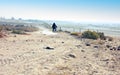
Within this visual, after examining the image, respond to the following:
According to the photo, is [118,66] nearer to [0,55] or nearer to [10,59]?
[10,59]

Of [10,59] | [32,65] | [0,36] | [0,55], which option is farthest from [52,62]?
[0,36]

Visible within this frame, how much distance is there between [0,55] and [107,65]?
7554mm

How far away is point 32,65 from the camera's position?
52.7 ft

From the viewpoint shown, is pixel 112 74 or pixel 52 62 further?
pixel 52 62

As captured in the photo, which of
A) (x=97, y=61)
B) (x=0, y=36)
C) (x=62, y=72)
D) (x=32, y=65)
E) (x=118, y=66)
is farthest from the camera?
(x=0, y=36)

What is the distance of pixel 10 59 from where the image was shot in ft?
57.5

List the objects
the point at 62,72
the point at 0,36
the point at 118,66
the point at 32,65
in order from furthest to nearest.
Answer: the point at 0,36 < the point at 118,66 < the point at 32,65 < the point at 62,72

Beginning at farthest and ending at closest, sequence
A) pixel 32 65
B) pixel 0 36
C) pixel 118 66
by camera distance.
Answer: pixel 0 36
pixel 118 66
pixel 32 65

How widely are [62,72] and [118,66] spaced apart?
4.54 metres

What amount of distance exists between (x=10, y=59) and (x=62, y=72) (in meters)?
4.64

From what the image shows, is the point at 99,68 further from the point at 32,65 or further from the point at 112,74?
the point at 32,65

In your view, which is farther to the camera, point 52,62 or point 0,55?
point 0,55

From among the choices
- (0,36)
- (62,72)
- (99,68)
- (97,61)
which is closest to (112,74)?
(99,68)

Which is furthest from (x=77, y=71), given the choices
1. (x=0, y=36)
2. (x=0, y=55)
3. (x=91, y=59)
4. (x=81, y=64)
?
(x=0, y=36)
